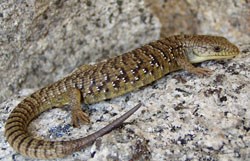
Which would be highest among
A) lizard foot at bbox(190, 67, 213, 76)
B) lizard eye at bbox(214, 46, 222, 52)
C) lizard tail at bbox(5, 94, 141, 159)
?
lizard eye at bbox(214, 46, 222, 52)

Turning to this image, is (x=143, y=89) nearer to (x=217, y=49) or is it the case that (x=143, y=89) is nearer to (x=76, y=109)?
(x=76, y=109)

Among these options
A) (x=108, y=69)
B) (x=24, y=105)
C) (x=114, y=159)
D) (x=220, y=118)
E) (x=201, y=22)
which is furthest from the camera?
(x=201, y=22)

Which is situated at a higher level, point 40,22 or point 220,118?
point 40,22

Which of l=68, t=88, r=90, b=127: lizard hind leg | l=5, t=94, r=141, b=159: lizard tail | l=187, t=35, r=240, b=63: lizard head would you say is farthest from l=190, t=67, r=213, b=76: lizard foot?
l=68, t=88, r=90, b=127: lizard hind leg

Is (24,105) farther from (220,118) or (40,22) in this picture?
(220,118)

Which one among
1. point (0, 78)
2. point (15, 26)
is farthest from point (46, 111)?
point (15, 26)

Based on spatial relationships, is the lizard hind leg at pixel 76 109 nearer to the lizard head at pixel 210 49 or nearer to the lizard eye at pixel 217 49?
the lizard head at pixel 210 49

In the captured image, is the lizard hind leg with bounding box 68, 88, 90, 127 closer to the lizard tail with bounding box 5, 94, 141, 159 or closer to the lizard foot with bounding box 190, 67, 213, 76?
the lizard tail with bounding box 5, 94, 141, 159
